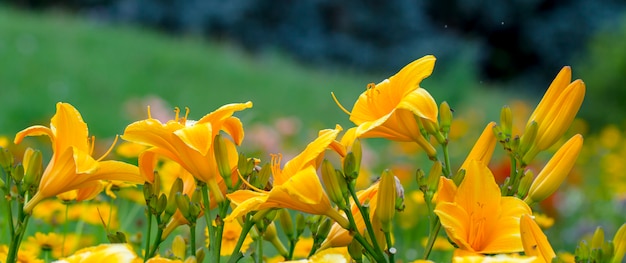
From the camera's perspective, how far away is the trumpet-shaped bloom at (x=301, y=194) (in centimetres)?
71

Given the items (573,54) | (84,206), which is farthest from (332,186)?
(573,54)

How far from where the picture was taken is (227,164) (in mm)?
800

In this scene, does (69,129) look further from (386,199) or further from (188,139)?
(386,199)

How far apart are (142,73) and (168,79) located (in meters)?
0.26

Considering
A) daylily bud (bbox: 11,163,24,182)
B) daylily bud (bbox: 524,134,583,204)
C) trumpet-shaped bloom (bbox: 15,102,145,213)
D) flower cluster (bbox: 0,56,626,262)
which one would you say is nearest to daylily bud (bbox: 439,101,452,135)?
flower cluster (bbox: 0,56,626,262)

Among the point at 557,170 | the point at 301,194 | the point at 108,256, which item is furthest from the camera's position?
the point at 557,170

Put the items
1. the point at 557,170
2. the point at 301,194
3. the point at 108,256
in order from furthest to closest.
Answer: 1. the point at 557,170
2. the point at 301,194
3. the point at 108,256

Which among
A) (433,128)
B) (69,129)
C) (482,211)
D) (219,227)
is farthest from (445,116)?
(69,129)

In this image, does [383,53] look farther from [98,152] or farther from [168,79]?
[98,152]

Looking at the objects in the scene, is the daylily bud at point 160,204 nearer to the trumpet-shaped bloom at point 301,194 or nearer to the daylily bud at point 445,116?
the trumpet-shaped bloom at point 301,194

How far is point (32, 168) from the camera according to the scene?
81 cm

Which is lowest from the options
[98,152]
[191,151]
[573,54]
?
[573,54]

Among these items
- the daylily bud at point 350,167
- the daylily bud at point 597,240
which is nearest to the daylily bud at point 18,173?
the daylily bud at point 350,167

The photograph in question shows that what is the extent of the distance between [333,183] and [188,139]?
0.14 m
